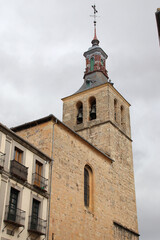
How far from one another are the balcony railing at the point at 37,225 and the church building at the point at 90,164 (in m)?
0.40

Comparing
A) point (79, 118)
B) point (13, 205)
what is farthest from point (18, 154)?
point (79, 118)

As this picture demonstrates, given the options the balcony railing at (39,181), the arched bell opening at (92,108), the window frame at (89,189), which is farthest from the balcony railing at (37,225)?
the arched bell opening at (92,108)

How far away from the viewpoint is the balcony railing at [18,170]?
14828mm

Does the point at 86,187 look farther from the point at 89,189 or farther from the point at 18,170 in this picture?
the point at 18,170

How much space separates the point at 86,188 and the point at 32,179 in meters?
5.13

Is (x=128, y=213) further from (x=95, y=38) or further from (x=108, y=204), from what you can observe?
(x=95, y=38)

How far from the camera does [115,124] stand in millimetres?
25609

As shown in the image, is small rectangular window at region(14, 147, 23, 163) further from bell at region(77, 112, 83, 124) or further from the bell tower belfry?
bell at region(77, 112, 83, 124)

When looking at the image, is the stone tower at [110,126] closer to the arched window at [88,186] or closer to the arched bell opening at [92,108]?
the arched bell opening at [92,108]

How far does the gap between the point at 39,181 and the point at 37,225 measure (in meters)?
2.07

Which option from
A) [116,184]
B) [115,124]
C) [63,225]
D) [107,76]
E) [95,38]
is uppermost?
[95,38]

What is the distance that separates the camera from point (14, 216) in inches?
560

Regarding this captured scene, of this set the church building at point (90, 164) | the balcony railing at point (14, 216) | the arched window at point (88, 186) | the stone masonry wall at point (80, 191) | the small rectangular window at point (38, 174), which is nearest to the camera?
the balcony railing at point (14, 216)

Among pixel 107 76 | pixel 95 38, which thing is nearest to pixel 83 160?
pixel 107 76
